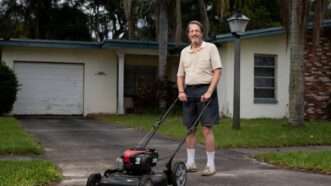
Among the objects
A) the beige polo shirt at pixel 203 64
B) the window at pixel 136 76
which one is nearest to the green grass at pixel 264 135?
the beige polo shirt at pixel 203 64

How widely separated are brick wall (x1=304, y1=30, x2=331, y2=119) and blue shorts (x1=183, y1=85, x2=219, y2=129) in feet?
39.1

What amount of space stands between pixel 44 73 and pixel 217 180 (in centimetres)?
1502

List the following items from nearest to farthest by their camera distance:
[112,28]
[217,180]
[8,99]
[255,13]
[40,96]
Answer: [217,180]
[8,99]
[40,96]
[255,13]
[112,28]

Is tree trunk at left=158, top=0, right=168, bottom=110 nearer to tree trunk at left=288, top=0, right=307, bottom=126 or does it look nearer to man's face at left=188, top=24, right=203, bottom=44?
tree trunk at left=288, top=0, right=307, bottom=126

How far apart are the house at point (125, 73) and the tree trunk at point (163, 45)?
102cm

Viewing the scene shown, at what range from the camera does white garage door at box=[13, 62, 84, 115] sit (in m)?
20.5

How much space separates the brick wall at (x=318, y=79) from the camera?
18.3 metres

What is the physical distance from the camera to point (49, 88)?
20812mm

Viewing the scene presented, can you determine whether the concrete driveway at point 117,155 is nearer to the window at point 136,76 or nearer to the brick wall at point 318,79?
the brick wall at point 318,79

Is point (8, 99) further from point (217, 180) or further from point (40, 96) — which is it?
point (217, 180)

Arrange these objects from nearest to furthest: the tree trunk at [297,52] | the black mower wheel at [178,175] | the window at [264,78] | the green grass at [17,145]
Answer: the black mower wheel at [178,175] < the green grass at [17,145] < the tree trunk at [297,52] < the window at [264,78]

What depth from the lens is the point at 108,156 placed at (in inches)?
360

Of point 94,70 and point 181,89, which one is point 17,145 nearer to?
point 181,89

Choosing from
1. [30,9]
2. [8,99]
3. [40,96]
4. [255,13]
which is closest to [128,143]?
[8,99]
